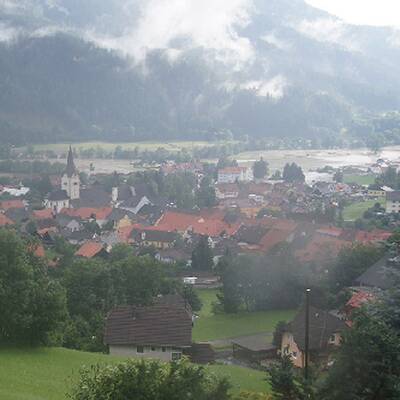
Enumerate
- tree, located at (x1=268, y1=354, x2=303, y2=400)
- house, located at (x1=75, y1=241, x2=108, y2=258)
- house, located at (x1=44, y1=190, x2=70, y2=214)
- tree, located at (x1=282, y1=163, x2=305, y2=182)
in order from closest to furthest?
tree, located at (x1=268, y1=354, x2=303, y2=400) < house, located at (x1=75, y1=241, x2=108, y2=258) < house, located at (x1=44, y1=190, x2=70, y2=214) < tree, located at (x1=282, y1=163, x2=305, y2=182)

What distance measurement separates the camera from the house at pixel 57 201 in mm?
58000

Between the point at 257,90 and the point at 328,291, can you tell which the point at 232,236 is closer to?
the point at 328,291

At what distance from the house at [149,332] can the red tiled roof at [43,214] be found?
3021 cm

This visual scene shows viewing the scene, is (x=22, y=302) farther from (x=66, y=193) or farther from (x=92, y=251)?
(x=66, y=193)

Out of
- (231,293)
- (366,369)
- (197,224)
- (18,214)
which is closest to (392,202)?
(197,224)

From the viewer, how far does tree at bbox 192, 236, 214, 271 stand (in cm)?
3753

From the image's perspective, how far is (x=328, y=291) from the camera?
1067 inches

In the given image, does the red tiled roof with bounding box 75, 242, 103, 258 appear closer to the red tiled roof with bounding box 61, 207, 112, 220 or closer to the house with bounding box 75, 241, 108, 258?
the house with bounding box 75, 241, 108, 258

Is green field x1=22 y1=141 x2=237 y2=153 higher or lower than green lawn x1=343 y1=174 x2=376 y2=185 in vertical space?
higher

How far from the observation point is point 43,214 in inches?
2019

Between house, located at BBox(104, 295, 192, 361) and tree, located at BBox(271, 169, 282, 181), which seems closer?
house, located at BBox(104, 295, 192, 361)

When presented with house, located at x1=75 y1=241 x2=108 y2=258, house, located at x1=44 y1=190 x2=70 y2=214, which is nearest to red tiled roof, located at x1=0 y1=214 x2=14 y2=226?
house, located at x1=75 y1=241 x2=108 y2=258

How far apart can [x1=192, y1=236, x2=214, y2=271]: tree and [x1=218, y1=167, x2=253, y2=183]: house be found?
37264 mm

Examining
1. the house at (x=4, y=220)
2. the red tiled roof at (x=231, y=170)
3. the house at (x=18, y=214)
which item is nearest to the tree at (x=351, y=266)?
the house at (x=4, y=220)
